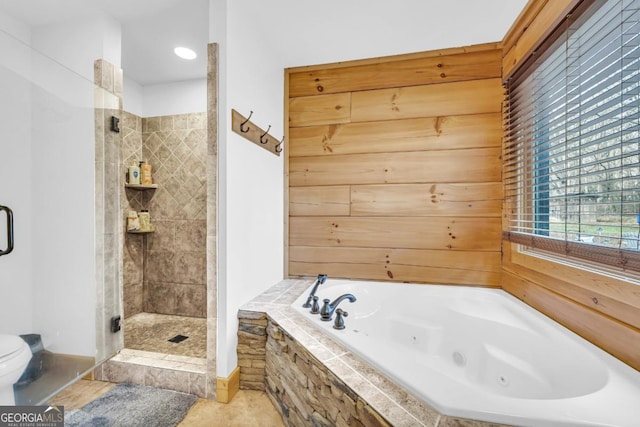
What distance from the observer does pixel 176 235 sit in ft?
8.95

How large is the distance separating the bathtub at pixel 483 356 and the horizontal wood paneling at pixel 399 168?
84 centimetres

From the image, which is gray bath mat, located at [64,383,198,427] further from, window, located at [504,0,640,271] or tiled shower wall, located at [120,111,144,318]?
window, located at [504,0,640,271]

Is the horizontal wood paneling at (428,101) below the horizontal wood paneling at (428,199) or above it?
above

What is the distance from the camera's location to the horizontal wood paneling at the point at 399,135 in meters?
2.12

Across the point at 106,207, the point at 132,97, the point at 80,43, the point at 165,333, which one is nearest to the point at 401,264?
the point at 165,333

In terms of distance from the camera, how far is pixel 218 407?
152 centimetres

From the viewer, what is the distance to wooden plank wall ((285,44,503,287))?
2127mm

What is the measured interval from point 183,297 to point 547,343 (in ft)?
9.10

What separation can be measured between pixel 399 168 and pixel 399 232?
52 cm

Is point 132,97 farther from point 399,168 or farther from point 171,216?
point 399,168

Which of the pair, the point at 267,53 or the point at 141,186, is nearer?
the point at 267,53

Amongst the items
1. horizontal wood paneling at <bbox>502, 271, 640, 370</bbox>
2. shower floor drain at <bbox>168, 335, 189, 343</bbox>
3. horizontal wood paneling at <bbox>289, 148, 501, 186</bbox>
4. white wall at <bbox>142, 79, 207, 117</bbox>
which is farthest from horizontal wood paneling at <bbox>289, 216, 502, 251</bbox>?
white wall at <bbox>142, 79, 207, 117</bbox>
